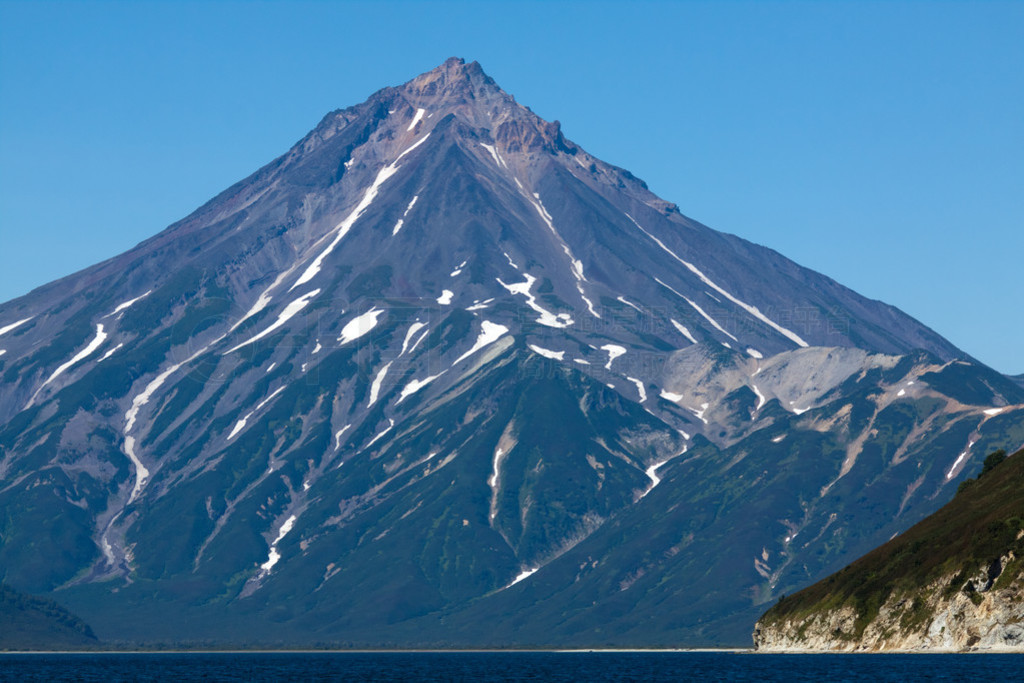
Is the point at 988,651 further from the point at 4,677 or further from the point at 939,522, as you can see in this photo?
the point at 4,677

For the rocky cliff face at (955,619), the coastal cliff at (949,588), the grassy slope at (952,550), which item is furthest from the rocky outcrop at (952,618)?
the grassy slope at (952,550)

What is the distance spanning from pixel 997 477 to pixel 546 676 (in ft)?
221

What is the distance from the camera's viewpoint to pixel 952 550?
171 meters

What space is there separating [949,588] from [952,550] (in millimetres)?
8547

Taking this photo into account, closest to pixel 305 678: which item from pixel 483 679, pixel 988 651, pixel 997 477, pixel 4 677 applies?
pixel 483 679

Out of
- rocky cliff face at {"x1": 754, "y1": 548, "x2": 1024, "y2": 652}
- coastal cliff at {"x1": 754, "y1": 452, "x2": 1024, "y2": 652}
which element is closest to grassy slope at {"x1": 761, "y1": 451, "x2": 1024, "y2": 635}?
coastal cliff at {"x1": 754, "y1": 452, "x2": 1024, "y2": 652}

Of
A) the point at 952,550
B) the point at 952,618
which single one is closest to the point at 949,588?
the point at 952,618

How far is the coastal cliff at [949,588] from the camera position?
152125 millimetres

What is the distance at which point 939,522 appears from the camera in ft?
643

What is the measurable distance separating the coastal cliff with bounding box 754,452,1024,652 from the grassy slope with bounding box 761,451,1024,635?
0.16m

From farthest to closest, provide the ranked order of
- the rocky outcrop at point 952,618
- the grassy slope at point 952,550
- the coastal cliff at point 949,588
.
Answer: the grassy slope at point 952,550 → the coastal cliff at point 949,588 → the rocky outcrop at point 952,618

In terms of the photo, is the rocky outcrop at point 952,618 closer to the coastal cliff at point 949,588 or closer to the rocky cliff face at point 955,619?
the rocky cliff face at point 955,619

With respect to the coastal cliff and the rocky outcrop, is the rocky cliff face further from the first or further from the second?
the coastal cliff

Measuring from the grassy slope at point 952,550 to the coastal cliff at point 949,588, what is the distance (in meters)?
0.16
